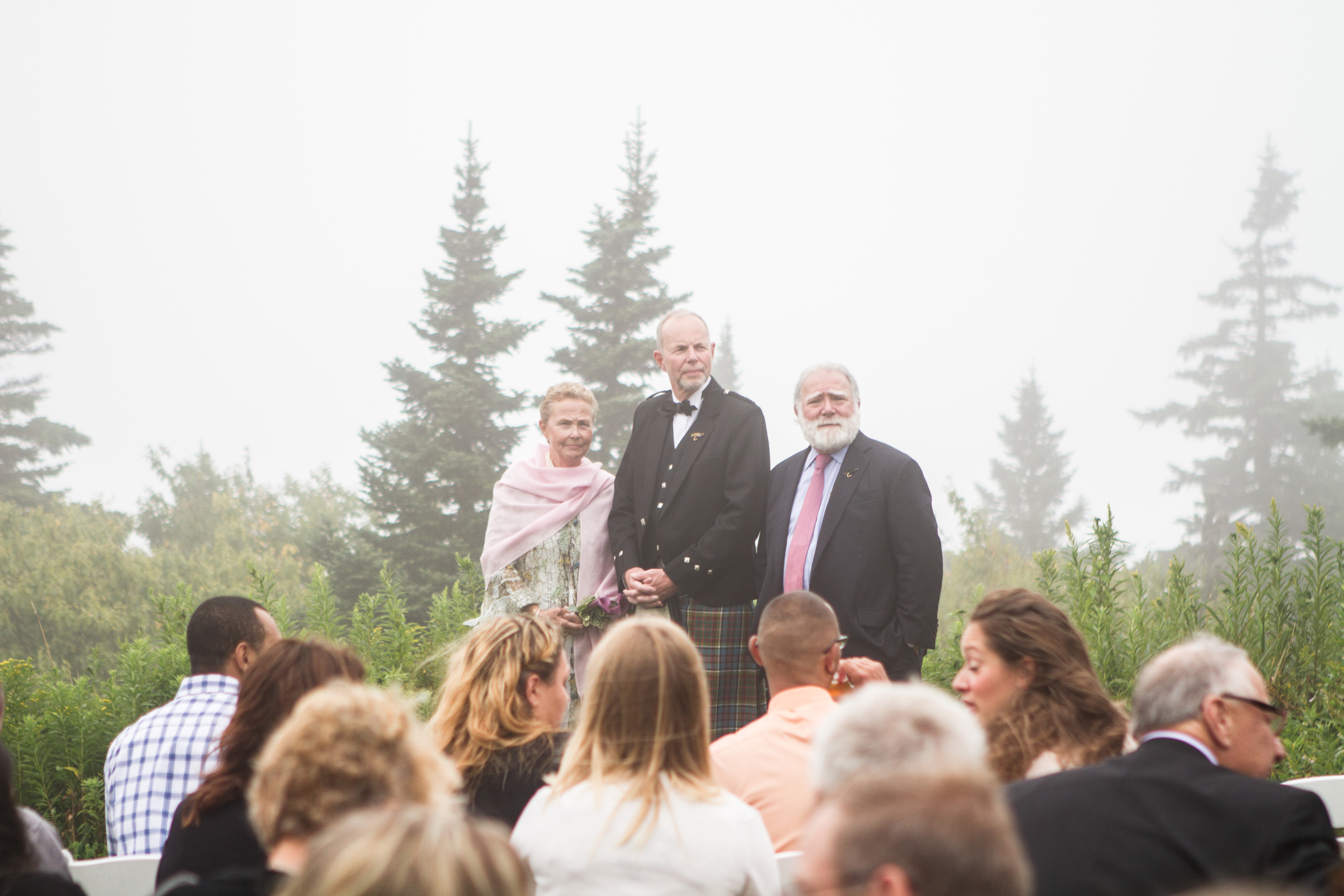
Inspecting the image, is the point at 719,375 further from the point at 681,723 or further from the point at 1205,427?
the point at 681,723

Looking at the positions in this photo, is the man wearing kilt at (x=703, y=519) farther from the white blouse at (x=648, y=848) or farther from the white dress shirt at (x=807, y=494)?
the white blouse at (x=648, y=848)

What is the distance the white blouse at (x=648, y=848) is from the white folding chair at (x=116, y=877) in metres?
1.10

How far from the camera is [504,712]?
293 centimetres

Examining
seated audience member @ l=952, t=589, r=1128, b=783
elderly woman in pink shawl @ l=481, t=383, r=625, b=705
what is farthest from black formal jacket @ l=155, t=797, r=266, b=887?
elderly woman in pink shawl @ l=481, t=383, r=625, b=705

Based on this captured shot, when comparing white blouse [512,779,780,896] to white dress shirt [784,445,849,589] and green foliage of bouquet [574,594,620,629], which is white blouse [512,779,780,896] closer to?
white dress shirt [784,445,849,589]

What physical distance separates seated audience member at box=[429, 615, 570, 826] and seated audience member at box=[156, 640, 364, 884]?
313 millimetres

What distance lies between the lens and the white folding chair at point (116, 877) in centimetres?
275

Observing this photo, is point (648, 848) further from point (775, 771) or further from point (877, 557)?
point (877, 557)

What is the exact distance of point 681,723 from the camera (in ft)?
8.11

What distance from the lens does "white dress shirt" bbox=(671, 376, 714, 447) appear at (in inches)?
203

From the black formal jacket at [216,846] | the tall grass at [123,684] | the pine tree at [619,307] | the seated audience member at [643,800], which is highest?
the pine tree at [619,307]

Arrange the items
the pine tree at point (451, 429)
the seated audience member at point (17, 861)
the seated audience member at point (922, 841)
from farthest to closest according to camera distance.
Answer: the pine tree at point (451, 429) → the seated audience member at point (17, 861) → the seated audience member at point (922, 841)

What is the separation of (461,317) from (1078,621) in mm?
23276

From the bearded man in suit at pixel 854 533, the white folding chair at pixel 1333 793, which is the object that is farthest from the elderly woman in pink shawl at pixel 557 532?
the white folding chair at pixel 1333 793
